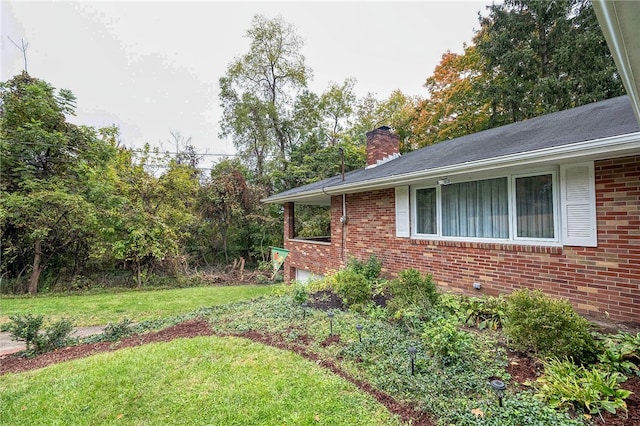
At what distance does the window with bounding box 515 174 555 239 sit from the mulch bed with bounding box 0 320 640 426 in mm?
2325

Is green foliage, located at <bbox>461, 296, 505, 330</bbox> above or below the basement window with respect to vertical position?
below

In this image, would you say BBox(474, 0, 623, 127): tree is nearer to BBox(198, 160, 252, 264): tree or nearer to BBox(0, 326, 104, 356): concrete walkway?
BBox(198, 160, 252, 264): tree

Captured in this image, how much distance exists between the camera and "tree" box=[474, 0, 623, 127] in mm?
12719

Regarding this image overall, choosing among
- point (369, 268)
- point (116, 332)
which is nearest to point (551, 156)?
point (369, 268)

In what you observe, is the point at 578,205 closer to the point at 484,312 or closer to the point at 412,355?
the point at 484,312

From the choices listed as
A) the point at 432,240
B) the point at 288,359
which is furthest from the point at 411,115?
the point at 288,359

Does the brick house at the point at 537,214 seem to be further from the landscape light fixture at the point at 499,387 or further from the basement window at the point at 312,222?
the basement window at the point at 312,222

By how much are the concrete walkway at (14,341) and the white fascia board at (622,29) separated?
8981 mm

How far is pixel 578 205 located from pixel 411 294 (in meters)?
2.87

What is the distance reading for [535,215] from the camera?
5.02m

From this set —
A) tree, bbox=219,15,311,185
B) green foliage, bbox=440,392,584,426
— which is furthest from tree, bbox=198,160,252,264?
green foliage, bbox=440,392,584,426

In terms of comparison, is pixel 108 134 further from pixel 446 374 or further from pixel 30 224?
pixel 446 374

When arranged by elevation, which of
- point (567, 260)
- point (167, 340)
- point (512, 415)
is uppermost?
point (567, 260)

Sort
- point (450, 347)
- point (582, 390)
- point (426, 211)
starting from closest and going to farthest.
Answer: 1. point (582, 390)
2. point (450, 347)
3. point (426, 211)
